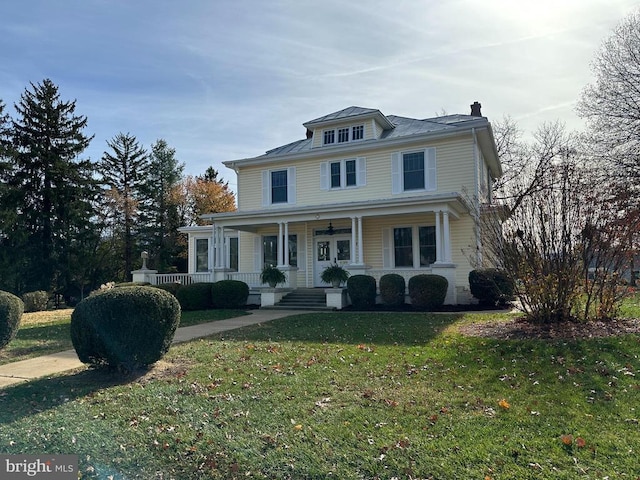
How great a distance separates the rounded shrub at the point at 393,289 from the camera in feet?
47.8

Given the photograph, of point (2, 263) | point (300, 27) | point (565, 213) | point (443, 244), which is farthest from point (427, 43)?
point (2, 263)

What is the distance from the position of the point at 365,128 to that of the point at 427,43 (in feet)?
28.4

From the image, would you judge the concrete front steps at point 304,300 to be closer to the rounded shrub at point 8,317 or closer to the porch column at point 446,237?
the porch column at point 446,237

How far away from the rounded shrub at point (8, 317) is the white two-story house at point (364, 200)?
399 inches

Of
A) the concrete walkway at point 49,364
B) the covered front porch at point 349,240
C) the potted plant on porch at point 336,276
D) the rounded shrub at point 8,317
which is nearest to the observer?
the concrete walkway at point 49,364

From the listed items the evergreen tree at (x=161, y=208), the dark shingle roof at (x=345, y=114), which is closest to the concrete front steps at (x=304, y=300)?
the dark shingle roof at (x=345, y=114)

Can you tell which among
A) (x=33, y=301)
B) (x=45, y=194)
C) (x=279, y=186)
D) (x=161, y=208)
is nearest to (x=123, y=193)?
(x=161, y=208)

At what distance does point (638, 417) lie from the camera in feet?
13.4

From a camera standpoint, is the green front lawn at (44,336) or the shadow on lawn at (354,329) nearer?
the green front lawn at (44,336)

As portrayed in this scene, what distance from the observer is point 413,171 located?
17.3 meters

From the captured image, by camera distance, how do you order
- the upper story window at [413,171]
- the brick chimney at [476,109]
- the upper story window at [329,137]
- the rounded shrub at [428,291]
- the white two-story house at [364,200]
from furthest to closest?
the brick chimney at [476,109] → the upper story window at [329,137] → the upper story window at [413,171] → the white two-story house at [364,200] → the rounded shrub at [428,291]

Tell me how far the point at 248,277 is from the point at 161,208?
22920 mm

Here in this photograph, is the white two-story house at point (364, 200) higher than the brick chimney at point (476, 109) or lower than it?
lower

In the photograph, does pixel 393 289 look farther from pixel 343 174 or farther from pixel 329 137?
pixel 329 137
